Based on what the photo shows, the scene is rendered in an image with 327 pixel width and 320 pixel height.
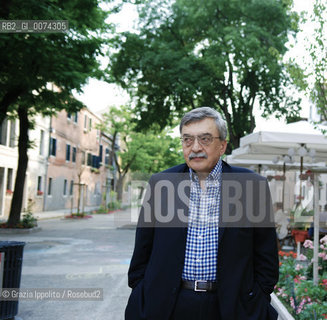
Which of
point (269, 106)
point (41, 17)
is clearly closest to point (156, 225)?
point (41, 17)

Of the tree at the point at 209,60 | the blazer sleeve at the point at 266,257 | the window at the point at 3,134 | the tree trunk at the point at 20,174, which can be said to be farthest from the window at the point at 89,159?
the blazer sleeve at the point at 266,257

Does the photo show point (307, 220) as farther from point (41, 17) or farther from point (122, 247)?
point (41, 17)

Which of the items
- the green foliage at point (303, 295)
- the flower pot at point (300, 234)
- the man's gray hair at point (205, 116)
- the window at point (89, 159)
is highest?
the window at point (89, 159)

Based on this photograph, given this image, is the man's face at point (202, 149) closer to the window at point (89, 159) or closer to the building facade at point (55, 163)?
the building facade at point (55, 163)

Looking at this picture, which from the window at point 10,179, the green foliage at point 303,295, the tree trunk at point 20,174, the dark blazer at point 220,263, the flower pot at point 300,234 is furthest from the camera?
the window at point 10,179

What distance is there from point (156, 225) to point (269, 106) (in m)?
20.8

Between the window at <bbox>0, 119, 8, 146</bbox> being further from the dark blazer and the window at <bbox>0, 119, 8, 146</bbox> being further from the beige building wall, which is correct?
the dark blazer

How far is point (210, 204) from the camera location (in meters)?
2.54

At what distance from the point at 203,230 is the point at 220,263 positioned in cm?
20

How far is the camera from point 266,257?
2.51 meters

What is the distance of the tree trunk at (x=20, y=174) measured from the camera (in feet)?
54.9

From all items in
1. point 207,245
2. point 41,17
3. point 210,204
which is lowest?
point 207,245

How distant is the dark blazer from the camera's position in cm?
240

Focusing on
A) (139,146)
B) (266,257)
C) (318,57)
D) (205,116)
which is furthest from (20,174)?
(139,146)
